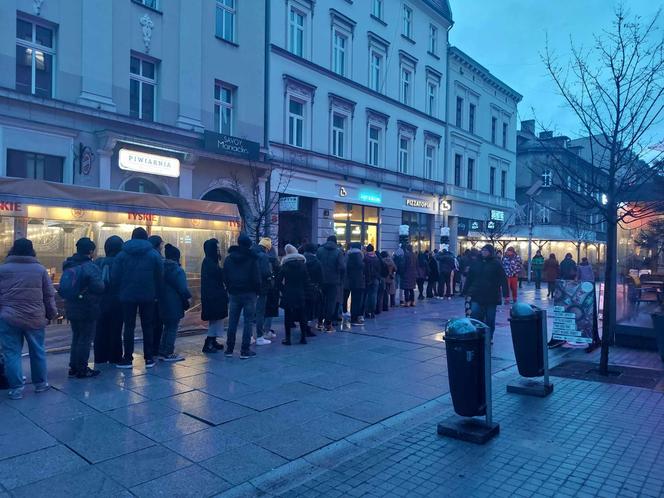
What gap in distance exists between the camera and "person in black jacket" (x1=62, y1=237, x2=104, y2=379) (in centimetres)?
669

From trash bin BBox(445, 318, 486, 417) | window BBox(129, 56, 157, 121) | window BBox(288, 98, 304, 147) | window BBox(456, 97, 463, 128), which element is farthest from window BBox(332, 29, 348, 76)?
trash bin BBox(445, 318, 486, 417)

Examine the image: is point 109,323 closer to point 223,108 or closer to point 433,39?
point 223,108

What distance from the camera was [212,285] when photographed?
8.62 m

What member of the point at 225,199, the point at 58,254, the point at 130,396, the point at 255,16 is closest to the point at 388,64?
the point at 255,16

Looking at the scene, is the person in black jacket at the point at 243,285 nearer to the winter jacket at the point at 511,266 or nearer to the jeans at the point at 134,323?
the jeans at the point at 134,323

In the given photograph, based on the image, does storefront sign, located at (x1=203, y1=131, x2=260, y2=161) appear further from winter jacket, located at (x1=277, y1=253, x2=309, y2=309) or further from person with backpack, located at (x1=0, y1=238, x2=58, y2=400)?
person with backpack, located at (x1=0, y1=238, x2=58, y2=400)

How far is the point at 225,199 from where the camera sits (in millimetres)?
19312

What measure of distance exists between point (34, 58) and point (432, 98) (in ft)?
72.2

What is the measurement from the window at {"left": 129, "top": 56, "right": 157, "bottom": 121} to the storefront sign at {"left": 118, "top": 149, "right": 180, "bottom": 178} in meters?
1.24

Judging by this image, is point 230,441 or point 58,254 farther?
point 58,254

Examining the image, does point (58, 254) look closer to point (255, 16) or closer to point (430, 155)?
point (255, 16)

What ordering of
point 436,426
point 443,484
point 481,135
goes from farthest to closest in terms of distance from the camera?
point 481,135 < point 436,426 < point 443,484

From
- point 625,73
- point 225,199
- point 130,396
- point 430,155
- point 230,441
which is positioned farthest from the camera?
point 430,155

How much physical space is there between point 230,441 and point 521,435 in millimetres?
2711
